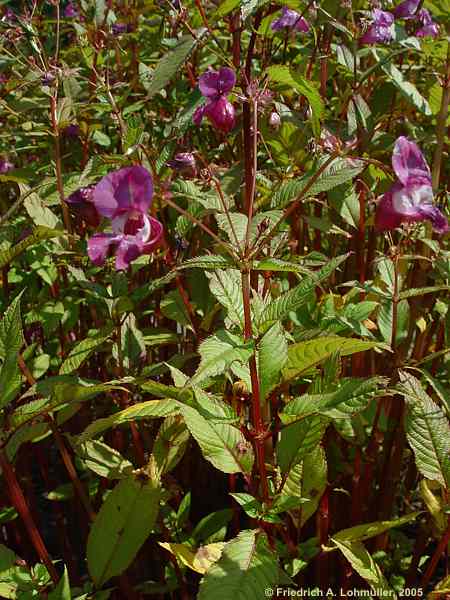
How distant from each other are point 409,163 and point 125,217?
0.43 meters

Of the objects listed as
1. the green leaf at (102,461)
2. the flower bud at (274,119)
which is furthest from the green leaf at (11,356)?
the flower bud at (274,119)

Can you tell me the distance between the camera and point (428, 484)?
1.13 m

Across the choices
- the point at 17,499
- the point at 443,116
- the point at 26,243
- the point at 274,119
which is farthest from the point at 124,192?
the point at 443,116

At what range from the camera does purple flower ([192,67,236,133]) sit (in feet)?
3.86

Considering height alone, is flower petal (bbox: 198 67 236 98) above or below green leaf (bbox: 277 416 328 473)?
above

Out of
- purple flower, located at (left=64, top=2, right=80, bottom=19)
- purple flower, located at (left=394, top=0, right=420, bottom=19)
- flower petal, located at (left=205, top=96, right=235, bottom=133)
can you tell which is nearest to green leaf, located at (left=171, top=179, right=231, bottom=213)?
flower petal, located at (left=205, top=96, right=235, bottom=133)

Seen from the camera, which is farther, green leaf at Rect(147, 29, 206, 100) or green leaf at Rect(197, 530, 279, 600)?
green leaf at Rect(147, 29, 206, 100)

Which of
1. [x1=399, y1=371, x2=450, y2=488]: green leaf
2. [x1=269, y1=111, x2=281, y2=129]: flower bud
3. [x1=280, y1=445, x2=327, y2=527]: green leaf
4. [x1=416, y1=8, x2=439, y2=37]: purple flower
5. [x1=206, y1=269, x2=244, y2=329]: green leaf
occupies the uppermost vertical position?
[x1=416, y1=8, x2=439, y2=37]: purple flower

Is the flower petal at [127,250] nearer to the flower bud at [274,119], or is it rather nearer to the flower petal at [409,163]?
the flower petal at [409,163]

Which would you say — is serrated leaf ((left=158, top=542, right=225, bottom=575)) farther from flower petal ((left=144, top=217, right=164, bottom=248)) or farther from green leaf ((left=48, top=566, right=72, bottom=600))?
flower petal ((left=144, top=217, right=164, bottom=248))

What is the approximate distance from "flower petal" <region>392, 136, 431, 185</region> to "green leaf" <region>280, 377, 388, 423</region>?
0.31 metres

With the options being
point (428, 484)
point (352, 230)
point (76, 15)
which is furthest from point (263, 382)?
point (76, 15)

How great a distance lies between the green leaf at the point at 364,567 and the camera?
0.99 m

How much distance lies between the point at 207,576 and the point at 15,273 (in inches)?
46.7
